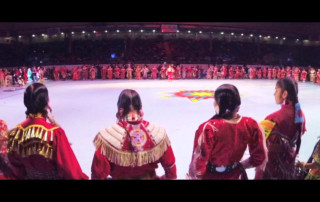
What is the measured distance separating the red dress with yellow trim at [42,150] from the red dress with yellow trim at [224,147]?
42.7 inches

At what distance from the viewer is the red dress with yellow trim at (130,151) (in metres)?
2.72

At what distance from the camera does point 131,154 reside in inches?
109

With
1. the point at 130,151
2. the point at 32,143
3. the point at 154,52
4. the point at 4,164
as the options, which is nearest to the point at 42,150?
the point at 32,143

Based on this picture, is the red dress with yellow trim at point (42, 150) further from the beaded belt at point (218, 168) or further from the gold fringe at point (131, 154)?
the beaded belt at point (218, 168)

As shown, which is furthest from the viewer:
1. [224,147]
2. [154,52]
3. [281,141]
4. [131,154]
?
[154,52]

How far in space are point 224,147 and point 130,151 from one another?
0.81 m

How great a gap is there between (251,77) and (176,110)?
33.3 feet

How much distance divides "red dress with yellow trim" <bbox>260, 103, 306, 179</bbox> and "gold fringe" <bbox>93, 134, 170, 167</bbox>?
3.67ft

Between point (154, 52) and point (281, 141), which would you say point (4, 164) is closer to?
point (281, 141)

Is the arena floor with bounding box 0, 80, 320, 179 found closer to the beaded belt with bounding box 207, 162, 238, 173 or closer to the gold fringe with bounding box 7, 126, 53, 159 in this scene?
the beaded belt with bounding box 207, 162, 238, 173

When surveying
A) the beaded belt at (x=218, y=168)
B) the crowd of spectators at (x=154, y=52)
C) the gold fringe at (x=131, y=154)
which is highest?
the crowd of spectators at (x=154, y=52)

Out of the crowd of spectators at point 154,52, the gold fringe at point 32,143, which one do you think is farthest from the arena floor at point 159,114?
the crowd of spectators at point 154,52

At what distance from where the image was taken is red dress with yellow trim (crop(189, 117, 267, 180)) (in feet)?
9.43
